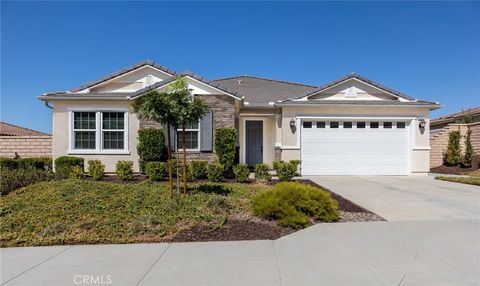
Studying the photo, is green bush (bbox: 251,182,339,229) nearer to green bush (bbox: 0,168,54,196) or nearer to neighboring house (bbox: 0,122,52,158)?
green bush (bbox: 0,168,54,196)

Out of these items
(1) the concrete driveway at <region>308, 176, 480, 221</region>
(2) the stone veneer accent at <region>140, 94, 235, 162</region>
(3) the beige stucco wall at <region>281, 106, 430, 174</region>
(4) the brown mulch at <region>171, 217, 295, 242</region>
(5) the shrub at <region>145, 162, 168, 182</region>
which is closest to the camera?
(4) the brown mulch at <region>171, 217, 295, 242</region>

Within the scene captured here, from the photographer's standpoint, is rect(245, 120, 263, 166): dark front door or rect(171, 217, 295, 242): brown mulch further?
rect(245, 120, 263, 166): dark front door

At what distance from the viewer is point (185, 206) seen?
22.6 ft

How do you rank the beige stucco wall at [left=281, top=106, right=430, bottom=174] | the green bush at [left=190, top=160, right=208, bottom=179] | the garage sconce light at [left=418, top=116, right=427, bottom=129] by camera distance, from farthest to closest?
the garage sconce light at [left=418, top=116, right=427, bottom=129], the beige stucco wall at [left=281, top=106, right=430, bottom=174], the green bush at [left=190, top=160, right=208, bottom=179]

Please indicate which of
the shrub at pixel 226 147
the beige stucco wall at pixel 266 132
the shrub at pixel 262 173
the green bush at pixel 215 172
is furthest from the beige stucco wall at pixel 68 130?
the shrub at pixel 262 173

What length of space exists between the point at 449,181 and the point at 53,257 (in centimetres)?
1390

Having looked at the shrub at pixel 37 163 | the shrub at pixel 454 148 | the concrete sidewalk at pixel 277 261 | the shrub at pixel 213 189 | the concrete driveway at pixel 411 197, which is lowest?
the concrete sidewalk at pixel 277 261

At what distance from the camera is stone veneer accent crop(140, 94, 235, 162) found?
13.3m

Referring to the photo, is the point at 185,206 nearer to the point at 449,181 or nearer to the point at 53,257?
the point at 53,257

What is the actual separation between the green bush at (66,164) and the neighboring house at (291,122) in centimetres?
88

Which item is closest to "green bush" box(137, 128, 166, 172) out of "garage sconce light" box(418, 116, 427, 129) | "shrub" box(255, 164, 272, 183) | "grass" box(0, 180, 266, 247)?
"shrub" box(255, 164, 272, 183)

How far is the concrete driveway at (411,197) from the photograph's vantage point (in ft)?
22.8

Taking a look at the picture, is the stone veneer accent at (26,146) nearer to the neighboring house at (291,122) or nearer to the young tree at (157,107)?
the neighboring house at (291,122)

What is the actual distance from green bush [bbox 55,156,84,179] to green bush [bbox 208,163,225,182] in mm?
5396
